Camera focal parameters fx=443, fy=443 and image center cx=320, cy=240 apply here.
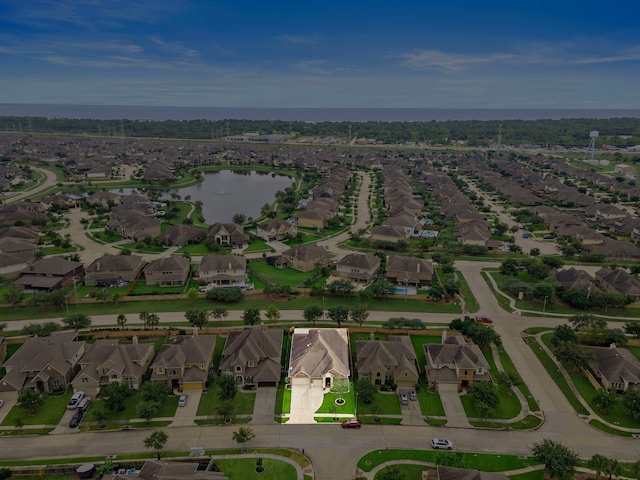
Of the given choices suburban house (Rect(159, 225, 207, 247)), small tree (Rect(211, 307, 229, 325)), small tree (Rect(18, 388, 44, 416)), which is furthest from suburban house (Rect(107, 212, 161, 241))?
small tree (Rect(18, 388, 44, 416))

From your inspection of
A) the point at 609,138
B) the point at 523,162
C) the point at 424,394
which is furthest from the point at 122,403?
the point at 609,138

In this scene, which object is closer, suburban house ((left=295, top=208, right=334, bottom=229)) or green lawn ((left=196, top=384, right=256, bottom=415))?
green lawn ((left=196, top=384, right=256, bottom=415))

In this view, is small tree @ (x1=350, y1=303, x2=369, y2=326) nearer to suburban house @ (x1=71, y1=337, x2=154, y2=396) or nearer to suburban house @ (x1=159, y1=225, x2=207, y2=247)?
suburban house @ (x1=71, y1=337, x2=154, y2=396)

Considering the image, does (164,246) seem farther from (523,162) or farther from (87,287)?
(523,162)

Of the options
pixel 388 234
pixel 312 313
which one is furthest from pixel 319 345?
pixel 388 234

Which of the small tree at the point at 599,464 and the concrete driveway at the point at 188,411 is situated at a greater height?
the small tree at the point at 599,464

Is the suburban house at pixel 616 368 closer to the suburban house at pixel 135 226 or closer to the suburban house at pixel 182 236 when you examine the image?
the suburban house at pixel 182 236

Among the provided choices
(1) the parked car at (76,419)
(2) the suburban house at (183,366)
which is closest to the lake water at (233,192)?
(2) the suburban house at (183,366)
